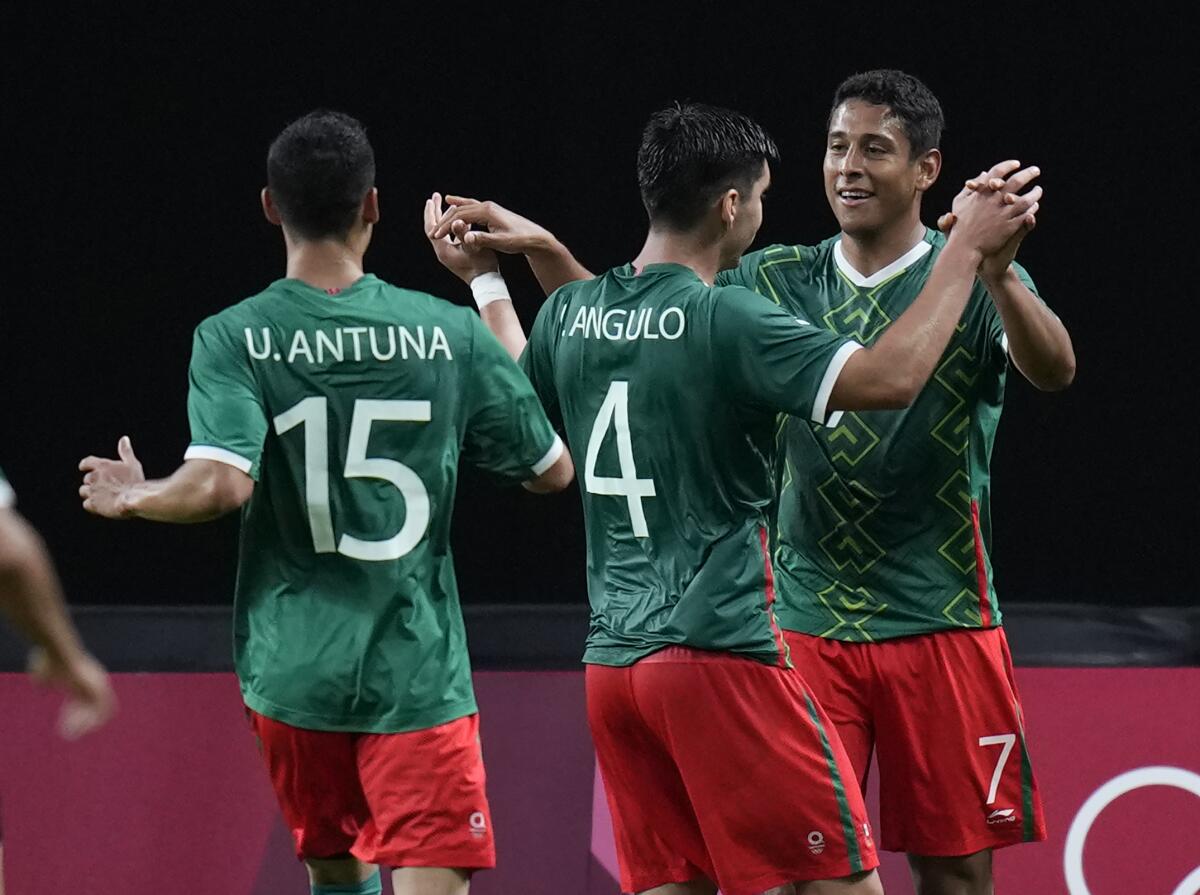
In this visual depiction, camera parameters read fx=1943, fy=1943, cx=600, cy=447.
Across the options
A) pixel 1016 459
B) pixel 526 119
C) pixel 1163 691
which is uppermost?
pixel 526 119

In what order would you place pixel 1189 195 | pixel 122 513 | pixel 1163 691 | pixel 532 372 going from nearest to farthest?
pixel 122 513, pixel 532 372, pixel 1163 691, pixel 1189 195

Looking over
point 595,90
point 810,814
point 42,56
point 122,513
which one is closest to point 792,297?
point 810,814

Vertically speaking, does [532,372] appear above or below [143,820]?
above

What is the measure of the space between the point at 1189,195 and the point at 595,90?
5.57 ft

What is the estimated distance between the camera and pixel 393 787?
3.29 metres

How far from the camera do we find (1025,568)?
17.9 feet

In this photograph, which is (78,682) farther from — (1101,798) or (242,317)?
(1101,798)

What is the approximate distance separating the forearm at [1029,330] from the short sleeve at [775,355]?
415 mm

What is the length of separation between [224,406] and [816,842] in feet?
4.01

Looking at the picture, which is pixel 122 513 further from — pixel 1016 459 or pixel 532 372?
pixel 1016 459

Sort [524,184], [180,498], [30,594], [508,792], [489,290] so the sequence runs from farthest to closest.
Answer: [524,184], [508,792], [489,290], [180,498], [30,594]

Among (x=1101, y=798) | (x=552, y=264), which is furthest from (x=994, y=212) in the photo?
(x=1101, y=798)

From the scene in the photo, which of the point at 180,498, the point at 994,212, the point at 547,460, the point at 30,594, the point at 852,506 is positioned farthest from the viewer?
the point at 852,506

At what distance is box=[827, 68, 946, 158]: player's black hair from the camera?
378cm
